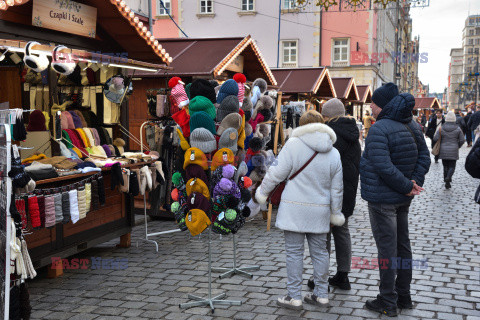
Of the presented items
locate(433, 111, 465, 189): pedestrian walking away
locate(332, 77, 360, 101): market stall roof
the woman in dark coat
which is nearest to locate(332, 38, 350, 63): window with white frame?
locate(332, 77, 360, 101): market stall roof

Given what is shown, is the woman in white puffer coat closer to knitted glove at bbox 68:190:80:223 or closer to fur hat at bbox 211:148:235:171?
fur hat at bbox 211:148:235:171

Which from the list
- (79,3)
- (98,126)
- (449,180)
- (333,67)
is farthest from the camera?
(333,67)

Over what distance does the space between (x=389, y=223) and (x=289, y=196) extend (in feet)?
3.06

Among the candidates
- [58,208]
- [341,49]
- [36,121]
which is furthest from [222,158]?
[341,49]

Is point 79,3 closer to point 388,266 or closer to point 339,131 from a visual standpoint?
point 339,131

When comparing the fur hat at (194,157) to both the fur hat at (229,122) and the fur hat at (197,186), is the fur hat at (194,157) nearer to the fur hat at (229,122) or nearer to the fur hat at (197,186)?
the fur hat at (197,186)

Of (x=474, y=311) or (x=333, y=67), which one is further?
(x=333, y=67)

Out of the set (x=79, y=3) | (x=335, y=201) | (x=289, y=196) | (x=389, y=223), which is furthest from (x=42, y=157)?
(x=389, y=223)

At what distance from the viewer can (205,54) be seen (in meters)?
10.2

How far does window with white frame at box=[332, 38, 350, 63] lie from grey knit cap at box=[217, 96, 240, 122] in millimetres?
33018

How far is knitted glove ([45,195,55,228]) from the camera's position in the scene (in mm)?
5496

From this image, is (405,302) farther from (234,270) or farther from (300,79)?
(300,79)

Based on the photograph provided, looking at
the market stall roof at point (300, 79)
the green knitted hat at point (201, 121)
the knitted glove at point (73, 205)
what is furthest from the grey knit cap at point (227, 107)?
the market stall roof at point (300, 79)

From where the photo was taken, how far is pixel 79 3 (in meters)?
7.05
